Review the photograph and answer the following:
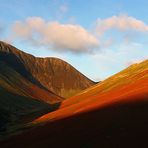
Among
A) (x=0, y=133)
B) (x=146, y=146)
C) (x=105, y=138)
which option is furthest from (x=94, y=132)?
(x=0, y=133)

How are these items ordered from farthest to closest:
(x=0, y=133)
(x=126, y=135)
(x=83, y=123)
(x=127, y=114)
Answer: (x=0, y=133), (x=83, y=123), (x=127, y=114), (x=126, y=135)

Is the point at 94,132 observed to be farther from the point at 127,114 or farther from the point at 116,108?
the point at 116,108

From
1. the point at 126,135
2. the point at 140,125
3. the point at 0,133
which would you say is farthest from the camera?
the point at 0,133

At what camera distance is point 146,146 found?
3203 centimetres

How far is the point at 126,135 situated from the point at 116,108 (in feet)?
50.9

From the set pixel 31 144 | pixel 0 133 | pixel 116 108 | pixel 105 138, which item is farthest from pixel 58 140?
pixel 0 133

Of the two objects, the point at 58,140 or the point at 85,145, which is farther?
the point at 58,140

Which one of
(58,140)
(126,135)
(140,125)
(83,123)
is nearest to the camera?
(126,135)

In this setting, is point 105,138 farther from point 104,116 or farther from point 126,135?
point 104,116

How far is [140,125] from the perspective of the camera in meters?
39.4

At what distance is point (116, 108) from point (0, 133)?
29.5 meters

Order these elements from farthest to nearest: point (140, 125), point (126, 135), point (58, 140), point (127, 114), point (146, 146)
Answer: point (127, 114), point (58, 140), point (140, 125), point (126, 135), point (146, 146)

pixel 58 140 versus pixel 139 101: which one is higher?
pixel 139 101

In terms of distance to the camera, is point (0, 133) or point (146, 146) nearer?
point (146, 146)
